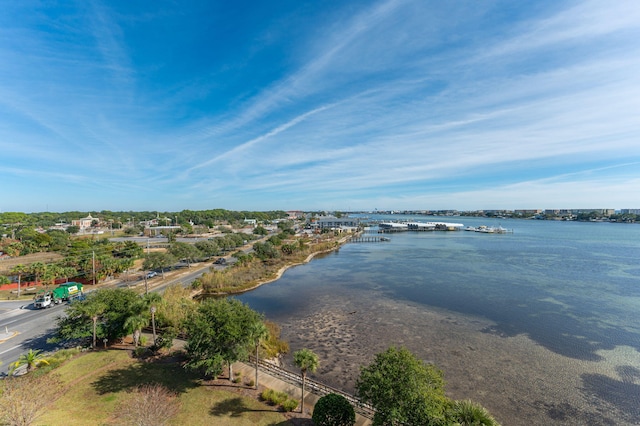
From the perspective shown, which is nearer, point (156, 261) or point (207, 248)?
point (156, 261)

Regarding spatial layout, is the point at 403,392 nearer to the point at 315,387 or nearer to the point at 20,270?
the point at 315,387

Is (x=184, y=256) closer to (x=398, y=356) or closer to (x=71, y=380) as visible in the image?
(x=71, y=380)

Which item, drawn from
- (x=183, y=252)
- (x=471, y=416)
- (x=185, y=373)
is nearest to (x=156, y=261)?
(x=183, y=252)

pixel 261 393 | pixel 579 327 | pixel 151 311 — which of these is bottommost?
pixel 579 327

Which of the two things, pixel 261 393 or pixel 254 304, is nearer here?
pixel 261 393

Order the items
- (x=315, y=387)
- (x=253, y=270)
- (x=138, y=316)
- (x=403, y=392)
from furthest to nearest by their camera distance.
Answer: (x=253, y=270) → (x=138, y=316) → (x=315, y=387) → (x=403, y=392)

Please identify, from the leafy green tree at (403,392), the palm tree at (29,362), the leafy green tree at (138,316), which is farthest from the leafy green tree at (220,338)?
the palm tree at (29,362)

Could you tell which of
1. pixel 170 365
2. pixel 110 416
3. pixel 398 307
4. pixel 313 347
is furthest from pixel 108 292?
pixel 398 307
